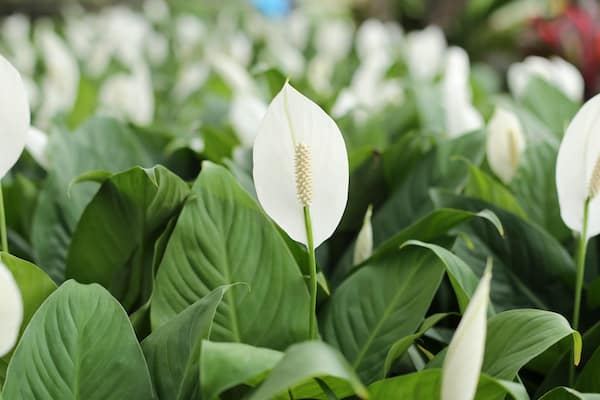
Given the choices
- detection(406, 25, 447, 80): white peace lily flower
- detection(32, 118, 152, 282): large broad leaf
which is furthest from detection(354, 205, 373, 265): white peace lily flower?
detection(406, 25, 447, 80): white peace lily flower

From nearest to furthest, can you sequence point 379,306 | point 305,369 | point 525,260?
point 305,369 → point 379,306 → point 525,260

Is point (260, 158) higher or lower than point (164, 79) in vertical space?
higher

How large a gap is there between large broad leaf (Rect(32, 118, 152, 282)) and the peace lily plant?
26 cm

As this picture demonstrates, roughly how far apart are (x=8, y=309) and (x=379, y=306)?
0.28 m

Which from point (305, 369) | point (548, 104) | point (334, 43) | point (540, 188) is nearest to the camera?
point (305, 369)

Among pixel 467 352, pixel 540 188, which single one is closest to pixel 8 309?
pixel 467 352

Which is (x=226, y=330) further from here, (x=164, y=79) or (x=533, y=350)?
(x=164, y=79)

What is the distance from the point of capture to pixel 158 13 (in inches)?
119

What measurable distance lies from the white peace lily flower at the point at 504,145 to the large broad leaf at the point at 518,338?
0.32 metres

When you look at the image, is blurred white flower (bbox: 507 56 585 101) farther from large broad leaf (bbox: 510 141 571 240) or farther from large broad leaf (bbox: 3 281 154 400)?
large broad leaf (bbox: 3 281 154 400)

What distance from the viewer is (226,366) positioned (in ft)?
1.35

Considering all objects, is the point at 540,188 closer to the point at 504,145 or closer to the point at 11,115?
the point at 504,145

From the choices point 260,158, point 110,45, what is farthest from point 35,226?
point 110,45

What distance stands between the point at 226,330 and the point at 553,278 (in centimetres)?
30
